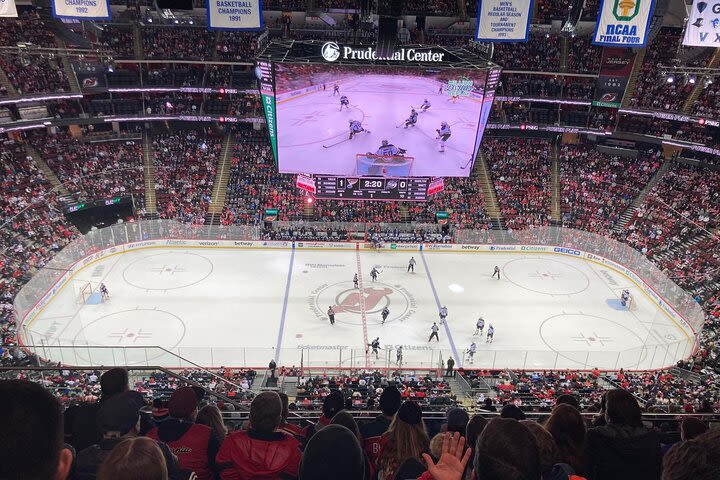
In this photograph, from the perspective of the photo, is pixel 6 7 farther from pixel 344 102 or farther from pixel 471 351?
pixel 471 351

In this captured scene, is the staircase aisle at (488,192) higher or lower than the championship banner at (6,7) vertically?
lower

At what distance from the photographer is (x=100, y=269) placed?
29391mm

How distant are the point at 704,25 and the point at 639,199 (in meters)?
14.3

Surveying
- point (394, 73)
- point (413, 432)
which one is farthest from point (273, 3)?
point (413, 432)

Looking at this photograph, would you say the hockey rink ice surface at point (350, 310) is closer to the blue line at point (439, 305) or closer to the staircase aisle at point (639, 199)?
the blue line at point (439, 305)

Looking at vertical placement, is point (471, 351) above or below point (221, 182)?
below

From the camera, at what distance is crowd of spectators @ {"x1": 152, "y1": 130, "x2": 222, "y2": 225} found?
115 ft

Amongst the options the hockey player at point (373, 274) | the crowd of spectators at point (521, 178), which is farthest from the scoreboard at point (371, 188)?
the crowd of spectators at point (521, 178)

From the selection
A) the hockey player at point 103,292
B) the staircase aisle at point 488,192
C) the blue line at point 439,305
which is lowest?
the blue line at point 439,305

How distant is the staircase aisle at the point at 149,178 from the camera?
114 feet

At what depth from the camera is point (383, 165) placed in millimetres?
25500

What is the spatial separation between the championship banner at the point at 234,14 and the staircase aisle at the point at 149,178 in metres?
13.8

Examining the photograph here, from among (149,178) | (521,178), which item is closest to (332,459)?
(149,178)

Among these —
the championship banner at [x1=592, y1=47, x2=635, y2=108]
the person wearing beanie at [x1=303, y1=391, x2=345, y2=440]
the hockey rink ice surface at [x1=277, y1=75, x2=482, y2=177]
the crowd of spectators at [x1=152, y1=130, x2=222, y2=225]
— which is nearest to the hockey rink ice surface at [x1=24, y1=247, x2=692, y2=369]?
the crowd of spectators at [x1=152, y1=130, x2=222, y2=225]
